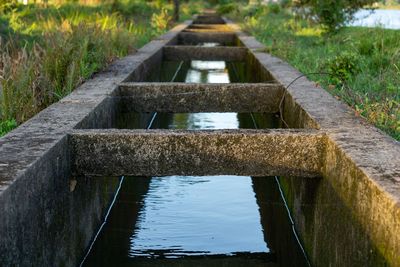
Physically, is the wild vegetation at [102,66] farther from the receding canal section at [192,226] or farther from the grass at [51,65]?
the receding canal section at [192,226]

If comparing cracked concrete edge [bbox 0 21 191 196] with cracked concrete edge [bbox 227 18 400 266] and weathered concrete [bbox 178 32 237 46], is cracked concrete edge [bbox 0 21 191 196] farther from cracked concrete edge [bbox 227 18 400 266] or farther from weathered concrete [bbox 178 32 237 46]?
weathered concrete [bbox 178 32 237 46]

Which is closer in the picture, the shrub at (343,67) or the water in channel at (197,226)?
the water in channel at (197,226)

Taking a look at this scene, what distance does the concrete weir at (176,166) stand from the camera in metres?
2.88

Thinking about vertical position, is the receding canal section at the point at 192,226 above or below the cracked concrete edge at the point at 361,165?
below

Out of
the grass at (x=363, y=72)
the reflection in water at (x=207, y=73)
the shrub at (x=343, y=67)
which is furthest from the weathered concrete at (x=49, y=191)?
the reflection in water at (x=207, y=73)

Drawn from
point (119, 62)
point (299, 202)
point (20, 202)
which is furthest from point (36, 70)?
point (20, 202)

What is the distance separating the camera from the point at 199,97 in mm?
5891

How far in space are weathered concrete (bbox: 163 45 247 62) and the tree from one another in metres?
2.26

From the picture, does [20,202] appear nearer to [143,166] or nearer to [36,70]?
[143,166]

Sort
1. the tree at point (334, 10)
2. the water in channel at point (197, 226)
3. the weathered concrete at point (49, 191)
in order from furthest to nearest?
the tree at point (334, 10)
the water in channel at point (197, 226)
the weathered concrete at point (49, 191)

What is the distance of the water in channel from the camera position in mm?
4434

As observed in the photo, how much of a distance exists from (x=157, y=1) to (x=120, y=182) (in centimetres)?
2197

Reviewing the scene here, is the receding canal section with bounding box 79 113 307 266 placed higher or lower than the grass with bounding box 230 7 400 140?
lower

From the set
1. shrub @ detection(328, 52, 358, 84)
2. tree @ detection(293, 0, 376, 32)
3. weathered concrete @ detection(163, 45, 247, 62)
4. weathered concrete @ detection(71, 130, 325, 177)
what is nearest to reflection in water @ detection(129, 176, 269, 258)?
weathered concrete @ detection(71, 130, 325, 177)
